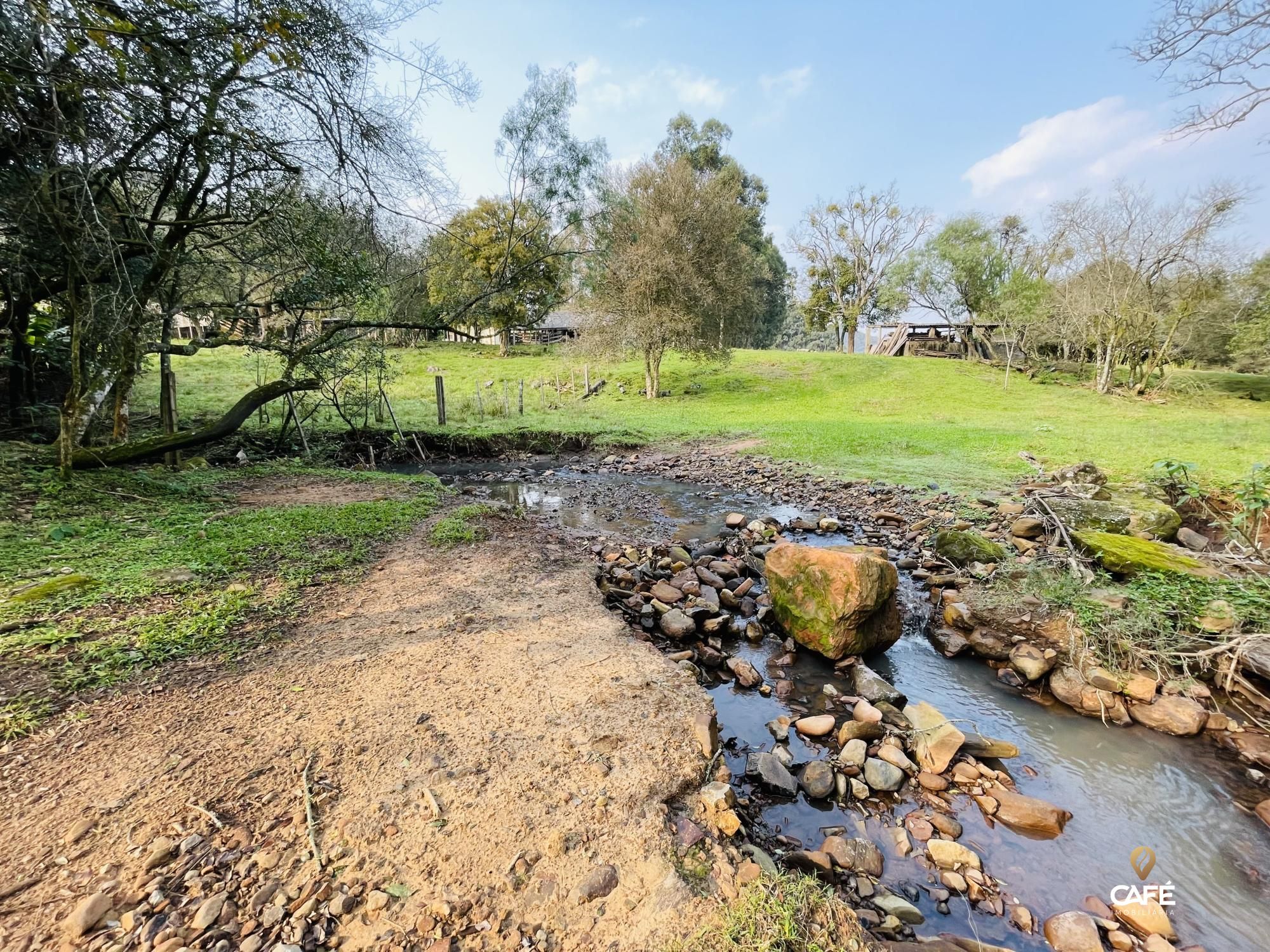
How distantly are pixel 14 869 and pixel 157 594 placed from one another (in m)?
2.69

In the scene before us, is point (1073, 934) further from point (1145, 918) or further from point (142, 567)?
point (142, 567)

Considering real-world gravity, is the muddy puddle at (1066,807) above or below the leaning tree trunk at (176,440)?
below

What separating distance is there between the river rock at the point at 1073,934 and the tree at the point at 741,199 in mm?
22938

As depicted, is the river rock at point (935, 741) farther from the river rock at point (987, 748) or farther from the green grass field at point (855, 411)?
the green grass field at point (855, 411)

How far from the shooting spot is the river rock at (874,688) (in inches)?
165

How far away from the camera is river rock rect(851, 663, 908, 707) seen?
419 centimetres

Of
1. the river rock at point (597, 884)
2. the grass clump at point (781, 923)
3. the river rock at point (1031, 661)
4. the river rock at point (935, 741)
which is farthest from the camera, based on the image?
the river rock at point (1031, 661)

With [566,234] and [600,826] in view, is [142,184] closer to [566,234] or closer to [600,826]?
[566,234]

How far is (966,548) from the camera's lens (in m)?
6.68

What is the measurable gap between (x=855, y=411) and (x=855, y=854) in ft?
69.0

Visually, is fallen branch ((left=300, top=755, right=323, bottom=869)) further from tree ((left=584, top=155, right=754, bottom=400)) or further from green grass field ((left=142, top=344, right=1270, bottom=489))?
tree ((left=584, top=155, right=754, bottom=400))

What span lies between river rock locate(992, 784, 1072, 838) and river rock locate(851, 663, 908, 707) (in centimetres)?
100

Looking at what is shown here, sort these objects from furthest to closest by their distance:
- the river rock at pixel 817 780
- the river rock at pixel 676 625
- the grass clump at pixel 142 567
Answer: the river rock at pixel 676 625, the grass clump at pixel 142 567, the river rock at pixel 817 780

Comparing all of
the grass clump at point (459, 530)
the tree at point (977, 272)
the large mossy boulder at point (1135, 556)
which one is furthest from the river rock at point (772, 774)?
the tree at point (977, 272)
